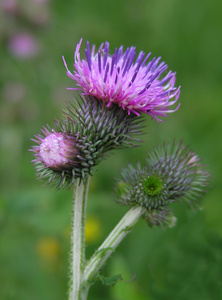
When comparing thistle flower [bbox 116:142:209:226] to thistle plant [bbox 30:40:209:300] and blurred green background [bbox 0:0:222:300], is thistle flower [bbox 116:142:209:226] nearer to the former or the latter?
thistle plant [bbox 30:40:209:300]

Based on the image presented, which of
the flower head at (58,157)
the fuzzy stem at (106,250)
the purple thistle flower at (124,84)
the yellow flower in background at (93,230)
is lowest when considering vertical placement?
the yellow flower in background at (93,230)

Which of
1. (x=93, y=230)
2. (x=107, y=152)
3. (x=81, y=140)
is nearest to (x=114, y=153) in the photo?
(x=107, y=152)

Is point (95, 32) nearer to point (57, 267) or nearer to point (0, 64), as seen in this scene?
point (0, 64)

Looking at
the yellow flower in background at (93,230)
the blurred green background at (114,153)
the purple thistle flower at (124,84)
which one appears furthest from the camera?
the yellow flower in background at (93,230)

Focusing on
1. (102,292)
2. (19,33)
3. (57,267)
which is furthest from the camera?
(19,33)

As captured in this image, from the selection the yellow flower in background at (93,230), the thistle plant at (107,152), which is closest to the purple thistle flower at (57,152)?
the thistle plant at (107,152)

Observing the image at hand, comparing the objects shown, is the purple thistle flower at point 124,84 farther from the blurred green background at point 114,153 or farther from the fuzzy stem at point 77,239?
the blurred green background at point 114,153

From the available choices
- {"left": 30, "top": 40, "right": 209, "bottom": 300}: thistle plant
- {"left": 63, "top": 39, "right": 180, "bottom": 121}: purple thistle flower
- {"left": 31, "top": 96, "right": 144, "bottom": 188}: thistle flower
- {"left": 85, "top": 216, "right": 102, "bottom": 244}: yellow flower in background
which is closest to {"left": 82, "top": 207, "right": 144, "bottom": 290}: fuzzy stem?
{"left": 30, "top": 40, "right": 209, "bottom": 300}: thistle plant

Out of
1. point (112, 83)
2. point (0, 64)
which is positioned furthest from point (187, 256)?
point (0, 64)
